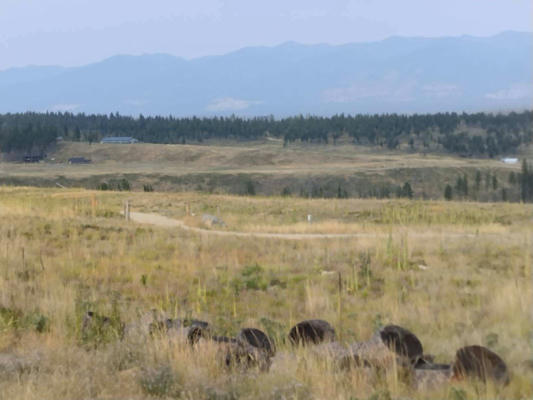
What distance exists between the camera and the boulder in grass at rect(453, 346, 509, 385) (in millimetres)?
6699

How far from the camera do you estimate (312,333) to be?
854cm

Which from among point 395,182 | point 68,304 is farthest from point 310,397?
point 395,182

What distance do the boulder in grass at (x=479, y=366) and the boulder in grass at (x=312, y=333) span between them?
1.94 meters

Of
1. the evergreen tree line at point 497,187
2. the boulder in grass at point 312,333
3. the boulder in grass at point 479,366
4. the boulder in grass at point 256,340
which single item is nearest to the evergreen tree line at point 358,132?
the evergreen tree line at point 497,187

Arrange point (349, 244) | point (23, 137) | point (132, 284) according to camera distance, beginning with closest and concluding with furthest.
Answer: point (132, 284), point (349, 244), point (23, 137)

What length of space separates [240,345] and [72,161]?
13540 centimetres

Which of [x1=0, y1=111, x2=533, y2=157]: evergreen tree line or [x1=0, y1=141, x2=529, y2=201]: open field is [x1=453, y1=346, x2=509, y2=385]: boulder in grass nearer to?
[x1=0, y1=141, x2=529, y2=201]: open field

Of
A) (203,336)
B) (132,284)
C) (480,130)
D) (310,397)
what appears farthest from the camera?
(480,130)

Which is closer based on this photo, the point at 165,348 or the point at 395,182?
the point at 165,348

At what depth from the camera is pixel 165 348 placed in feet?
25.5

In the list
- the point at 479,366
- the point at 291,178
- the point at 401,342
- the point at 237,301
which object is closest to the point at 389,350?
the point at 401,342

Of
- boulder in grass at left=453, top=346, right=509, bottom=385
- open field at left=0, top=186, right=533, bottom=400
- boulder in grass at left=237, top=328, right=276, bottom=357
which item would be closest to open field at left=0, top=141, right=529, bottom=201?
open field at left=0, top=186, right=533, bottom=400

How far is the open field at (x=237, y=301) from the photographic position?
677 cm

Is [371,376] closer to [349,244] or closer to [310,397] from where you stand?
[310,397]
